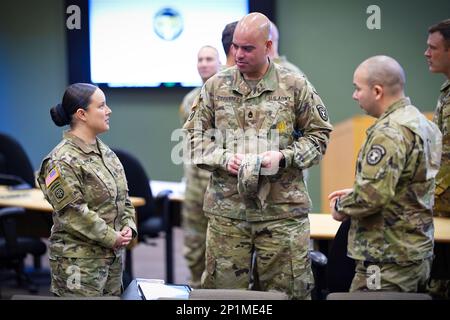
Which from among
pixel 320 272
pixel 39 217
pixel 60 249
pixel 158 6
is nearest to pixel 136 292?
pixel 60 249

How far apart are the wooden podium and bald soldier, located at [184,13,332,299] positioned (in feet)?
4.04

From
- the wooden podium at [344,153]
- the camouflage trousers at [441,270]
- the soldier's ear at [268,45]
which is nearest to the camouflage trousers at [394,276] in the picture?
the camouflage trousers at [441,270]

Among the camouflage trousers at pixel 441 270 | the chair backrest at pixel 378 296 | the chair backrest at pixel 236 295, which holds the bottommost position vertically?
the camouflage trousers at pixel 441 270

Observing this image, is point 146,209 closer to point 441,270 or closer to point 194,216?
point 194,216

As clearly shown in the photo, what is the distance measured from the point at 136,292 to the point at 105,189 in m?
0.40

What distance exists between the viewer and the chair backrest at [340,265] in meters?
3.21

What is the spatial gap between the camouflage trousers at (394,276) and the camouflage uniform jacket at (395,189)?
35 mm

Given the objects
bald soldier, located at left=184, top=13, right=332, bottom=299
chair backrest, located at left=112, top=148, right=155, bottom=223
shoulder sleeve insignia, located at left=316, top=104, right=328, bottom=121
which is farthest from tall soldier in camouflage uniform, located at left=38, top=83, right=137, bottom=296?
chair backrest, located at left=112, top=148, right=155, bottom=223

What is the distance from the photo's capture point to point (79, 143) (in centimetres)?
292

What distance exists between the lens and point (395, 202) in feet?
8.68

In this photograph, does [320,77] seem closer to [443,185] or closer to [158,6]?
[158,6]

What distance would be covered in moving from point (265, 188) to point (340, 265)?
0.56m

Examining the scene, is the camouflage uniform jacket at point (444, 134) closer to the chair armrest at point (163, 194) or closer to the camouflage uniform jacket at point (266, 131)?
the camouflage uniform jacket at point (266, 131)

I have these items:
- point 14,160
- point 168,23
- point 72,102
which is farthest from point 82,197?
point 168,23
